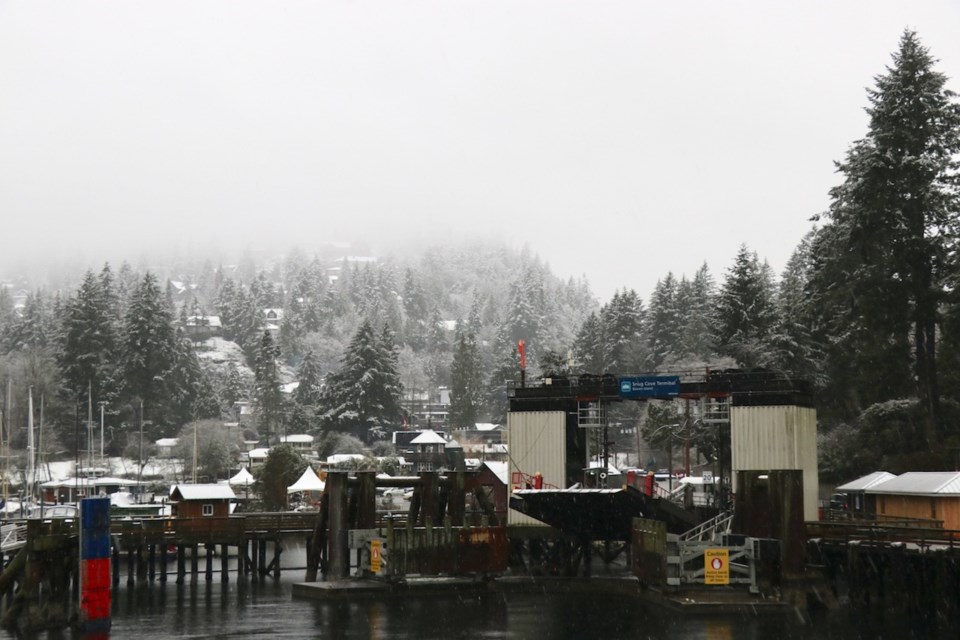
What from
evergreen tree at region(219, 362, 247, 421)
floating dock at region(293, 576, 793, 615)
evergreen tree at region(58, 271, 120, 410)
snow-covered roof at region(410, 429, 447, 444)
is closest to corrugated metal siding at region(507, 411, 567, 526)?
floating dock at region(293, 576, 793, 615)

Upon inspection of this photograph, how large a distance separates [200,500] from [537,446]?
22.7 meters

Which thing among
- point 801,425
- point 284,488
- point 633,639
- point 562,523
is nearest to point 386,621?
point 633,639

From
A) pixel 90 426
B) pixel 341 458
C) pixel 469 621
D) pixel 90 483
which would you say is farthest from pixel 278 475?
pixel 469 621

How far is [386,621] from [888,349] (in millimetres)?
38431

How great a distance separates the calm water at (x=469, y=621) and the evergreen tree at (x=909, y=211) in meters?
27.9

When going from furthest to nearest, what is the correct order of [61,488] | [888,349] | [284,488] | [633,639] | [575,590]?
1. [61,488]
2. [284,488]
3. [888,349]
4. [575,590]
5. [633,639]

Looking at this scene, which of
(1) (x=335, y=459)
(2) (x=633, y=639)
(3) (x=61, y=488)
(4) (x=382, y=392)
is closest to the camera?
(2) (x=633, y=639)

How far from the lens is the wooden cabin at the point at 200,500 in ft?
217

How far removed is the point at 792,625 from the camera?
38.0m

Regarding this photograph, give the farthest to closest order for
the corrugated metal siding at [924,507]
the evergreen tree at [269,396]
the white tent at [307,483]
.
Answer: the evergreen tree at [269,396] → the white tent at [307,483] → the corrugated metal siding at [924,507]

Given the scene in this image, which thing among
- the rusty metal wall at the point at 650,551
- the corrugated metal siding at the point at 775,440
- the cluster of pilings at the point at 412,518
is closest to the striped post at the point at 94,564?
the cluster of pilings at the point at 412,518

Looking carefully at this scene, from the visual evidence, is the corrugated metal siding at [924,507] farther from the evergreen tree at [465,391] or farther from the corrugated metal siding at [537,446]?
the evergreen tree at [465,391]

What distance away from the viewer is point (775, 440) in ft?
160

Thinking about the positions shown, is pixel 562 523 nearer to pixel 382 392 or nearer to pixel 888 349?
pixel 888 349
